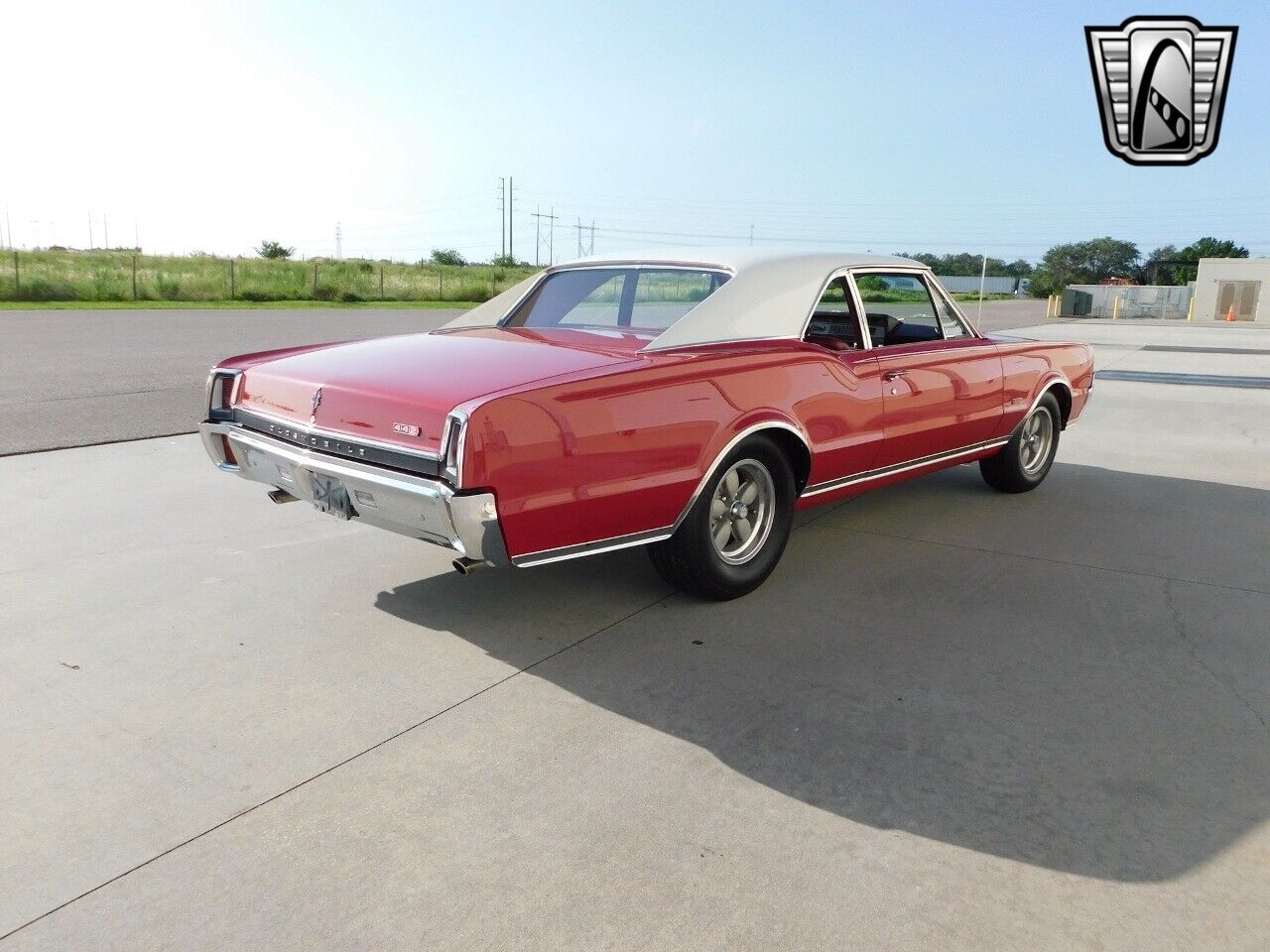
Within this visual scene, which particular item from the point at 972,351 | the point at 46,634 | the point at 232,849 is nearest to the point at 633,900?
the point at 232,849

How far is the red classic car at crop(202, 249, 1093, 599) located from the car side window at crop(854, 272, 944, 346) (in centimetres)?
1

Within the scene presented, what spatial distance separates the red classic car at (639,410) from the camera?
3225 millimetres

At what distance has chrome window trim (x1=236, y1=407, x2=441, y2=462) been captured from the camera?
3246 mm

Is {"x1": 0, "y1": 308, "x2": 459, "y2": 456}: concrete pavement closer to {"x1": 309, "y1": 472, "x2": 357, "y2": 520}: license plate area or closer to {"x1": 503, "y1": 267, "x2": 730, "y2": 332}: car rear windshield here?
{"x1": 503, "y1": 267, "x2": 730, "y2": 332}: car rear windshield

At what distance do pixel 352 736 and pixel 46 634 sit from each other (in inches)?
58.6

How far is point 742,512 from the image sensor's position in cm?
414

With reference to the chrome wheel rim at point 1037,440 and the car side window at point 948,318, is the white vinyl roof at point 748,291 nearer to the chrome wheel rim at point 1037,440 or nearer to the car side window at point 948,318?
the car side window at point 948,318

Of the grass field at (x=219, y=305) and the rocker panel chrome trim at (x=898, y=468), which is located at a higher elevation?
the grass field at (x=219, y=305)

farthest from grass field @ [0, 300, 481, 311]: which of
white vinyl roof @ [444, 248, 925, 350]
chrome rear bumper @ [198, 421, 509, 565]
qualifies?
white vinyl roof @ [444, 248, 925, 350]
